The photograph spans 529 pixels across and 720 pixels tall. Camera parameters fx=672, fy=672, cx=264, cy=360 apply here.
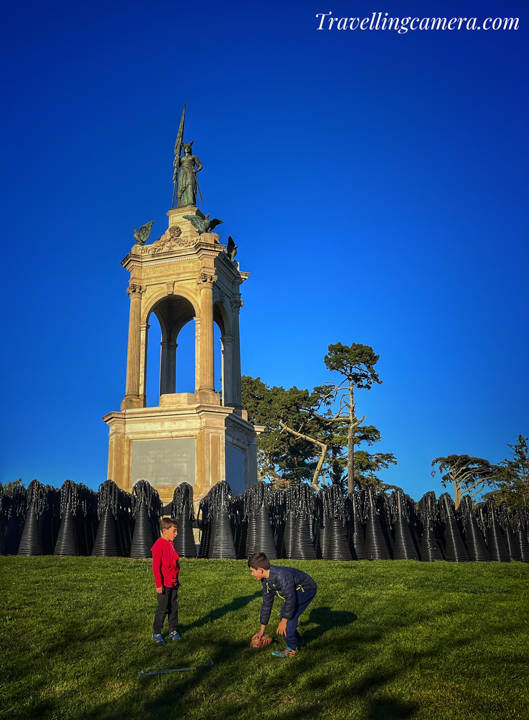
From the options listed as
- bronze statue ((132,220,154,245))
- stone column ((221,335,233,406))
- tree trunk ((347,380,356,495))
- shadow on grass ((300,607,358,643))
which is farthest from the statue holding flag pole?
tree trunk ((347,380,356,495))

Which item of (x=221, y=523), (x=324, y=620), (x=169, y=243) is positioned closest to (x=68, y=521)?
(x=221, y=523)

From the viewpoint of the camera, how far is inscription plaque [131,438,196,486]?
2139cm

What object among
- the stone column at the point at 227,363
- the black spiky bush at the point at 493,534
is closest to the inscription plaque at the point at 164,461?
the stone column at the point at 227,363

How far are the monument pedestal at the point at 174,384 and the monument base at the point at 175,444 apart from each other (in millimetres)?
32

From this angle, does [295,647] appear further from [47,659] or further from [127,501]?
[127,501]

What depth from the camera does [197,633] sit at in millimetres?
8773

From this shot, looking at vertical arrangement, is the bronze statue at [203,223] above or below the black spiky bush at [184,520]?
above

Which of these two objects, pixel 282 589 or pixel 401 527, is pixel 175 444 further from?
pixel 282 589

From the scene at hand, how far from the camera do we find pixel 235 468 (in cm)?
2289

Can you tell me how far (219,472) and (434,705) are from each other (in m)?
15.0

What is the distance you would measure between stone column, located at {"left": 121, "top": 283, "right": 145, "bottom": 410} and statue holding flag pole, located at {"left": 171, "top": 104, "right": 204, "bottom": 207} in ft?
15.0

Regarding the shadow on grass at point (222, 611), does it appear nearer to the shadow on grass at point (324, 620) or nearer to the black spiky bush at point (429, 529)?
the shadow on grass at point (324, 620)

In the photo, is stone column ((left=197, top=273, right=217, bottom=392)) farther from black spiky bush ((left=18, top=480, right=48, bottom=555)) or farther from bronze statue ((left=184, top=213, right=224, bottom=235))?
black spiky bush ((left=18, top=480, right=48, bottom=555))

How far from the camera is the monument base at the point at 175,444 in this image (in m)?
21.2
